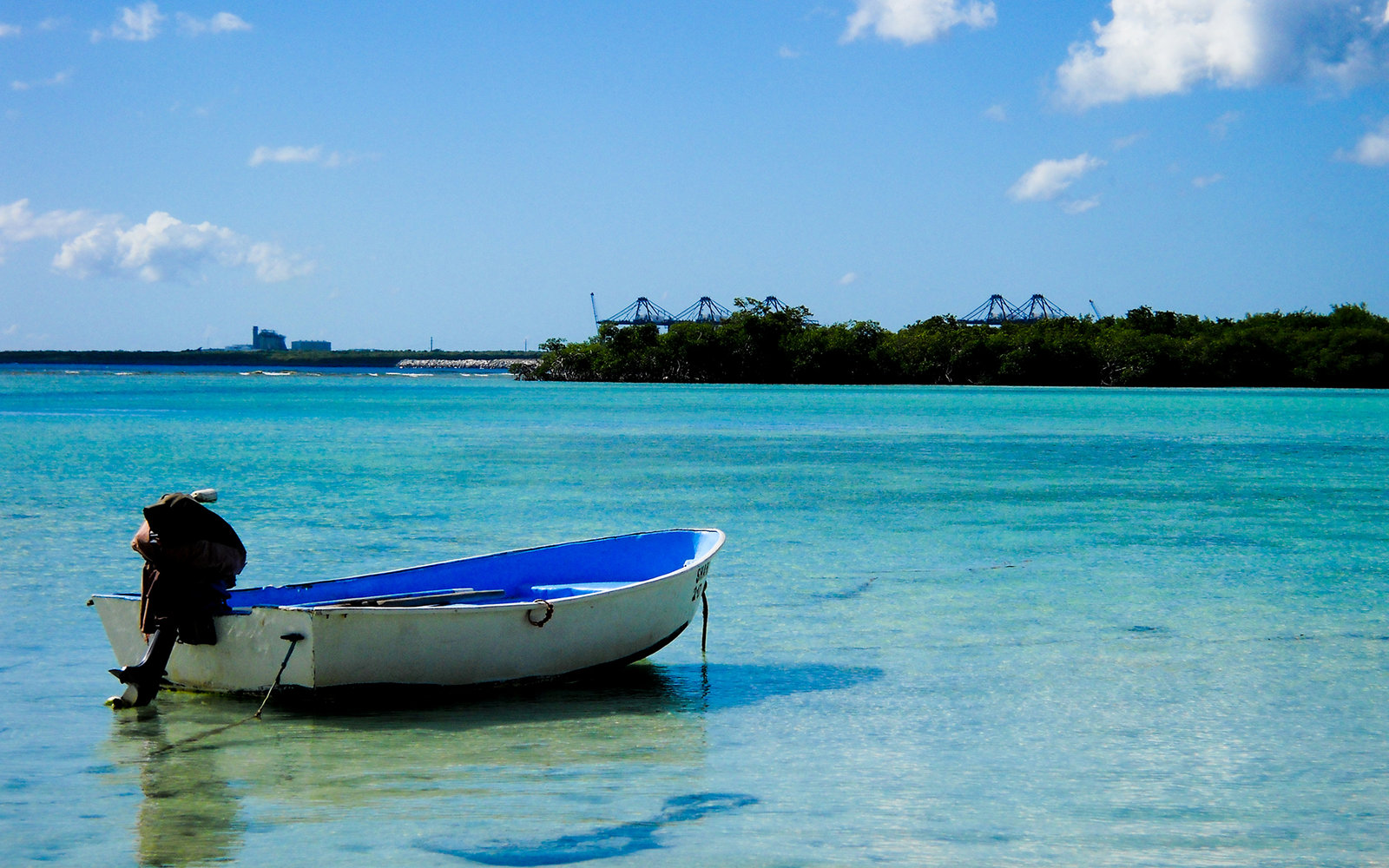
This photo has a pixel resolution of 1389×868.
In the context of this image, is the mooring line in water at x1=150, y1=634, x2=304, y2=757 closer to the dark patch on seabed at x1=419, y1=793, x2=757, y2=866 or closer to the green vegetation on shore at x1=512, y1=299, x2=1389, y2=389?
the dark patch on seabed at x1=419, y1=793, x2=757, y2=866

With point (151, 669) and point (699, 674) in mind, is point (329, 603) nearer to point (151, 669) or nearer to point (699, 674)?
point (151, 669)

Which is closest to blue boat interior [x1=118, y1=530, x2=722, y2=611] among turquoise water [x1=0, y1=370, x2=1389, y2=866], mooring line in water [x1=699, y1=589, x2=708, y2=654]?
mooring line in water [x1=699, y1=589, x2=708, y2=654]

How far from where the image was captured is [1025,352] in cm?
11750

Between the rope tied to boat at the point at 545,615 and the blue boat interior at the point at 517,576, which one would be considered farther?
the blue boat interior at the point at 517,576

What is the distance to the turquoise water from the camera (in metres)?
6.09

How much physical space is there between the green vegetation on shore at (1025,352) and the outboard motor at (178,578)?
11350cm

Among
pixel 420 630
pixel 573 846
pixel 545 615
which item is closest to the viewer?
pixel 573 846

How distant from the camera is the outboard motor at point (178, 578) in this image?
7.52 m

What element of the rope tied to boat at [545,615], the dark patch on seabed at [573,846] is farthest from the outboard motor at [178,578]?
the dark patch on seabed at [573,846]

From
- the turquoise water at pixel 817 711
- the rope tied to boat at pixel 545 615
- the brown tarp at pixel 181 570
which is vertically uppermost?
the brown tarp at pixel 181 570

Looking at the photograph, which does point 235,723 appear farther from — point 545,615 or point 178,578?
point 545,615

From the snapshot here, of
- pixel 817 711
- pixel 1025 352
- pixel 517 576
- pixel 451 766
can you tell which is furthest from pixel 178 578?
pixel 1025 352

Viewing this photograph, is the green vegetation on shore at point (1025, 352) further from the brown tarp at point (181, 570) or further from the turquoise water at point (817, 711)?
the brown tarp at point (181, 570)

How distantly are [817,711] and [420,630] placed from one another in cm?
263
